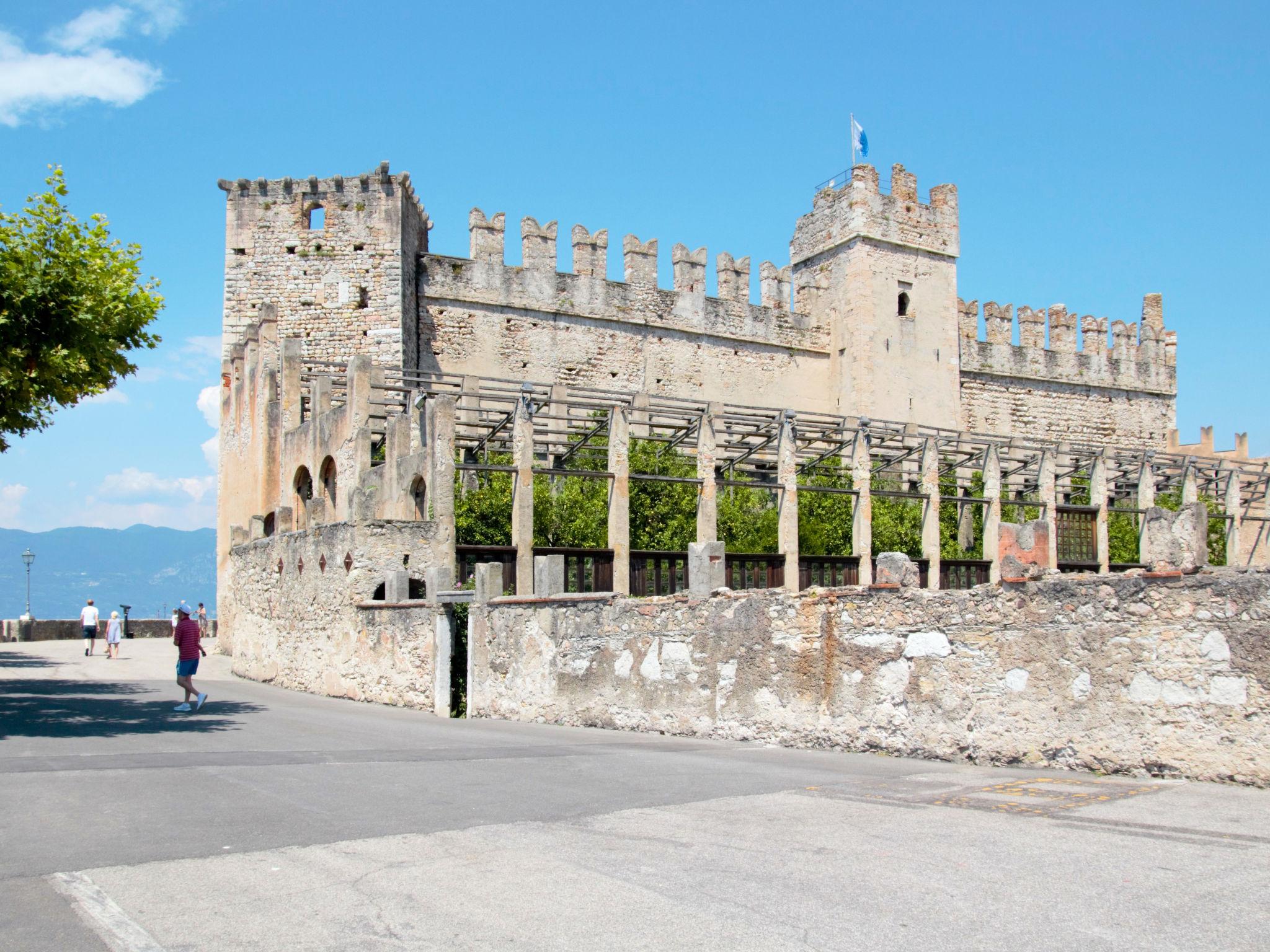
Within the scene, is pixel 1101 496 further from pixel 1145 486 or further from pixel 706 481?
pixel 706 481

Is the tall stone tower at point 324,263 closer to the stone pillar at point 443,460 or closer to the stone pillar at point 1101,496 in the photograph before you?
the stone pillar at point 443,460

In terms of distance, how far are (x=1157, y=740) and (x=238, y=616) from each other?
20.3 metres

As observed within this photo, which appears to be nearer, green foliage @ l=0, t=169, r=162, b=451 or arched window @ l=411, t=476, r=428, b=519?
green foliage @ l=0, t=169, r=162, b=451

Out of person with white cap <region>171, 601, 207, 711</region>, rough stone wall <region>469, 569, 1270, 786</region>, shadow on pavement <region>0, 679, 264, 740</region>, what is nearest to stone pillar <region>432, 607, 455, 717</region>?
shadow on pavement <region>0, 679, 264, 740</region>

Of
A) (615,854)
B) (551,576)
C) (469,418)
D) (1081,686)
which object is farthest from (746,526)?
(615,854)

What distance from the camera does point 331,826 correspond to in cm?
631

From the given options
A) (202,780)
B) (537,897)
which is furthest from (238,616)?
(537,897)

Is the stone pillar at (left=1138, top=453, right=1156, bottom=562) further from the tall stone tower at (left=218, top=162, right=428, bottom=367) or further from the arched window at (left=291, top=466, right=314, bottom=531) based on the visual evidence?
the arched window at (left=291, top=466, right=314, bottom=531)

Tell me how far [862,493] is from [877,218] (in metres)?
11.4

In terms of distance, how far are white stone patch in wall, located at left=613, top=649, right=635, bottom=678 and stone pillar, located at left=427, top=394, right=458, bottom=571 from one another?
8.48 metres

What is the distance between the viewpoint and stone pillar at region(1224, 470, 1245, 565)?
3164 centimetres

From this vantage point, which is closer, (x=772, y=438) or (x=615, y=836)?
(x=615, y=836)

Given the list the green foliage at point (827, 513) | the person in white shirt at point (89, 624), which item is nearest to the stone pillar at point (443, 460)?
the green foliage at point (827, 513)

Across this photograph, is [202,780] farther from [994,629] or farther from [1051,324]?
[1051,324]
